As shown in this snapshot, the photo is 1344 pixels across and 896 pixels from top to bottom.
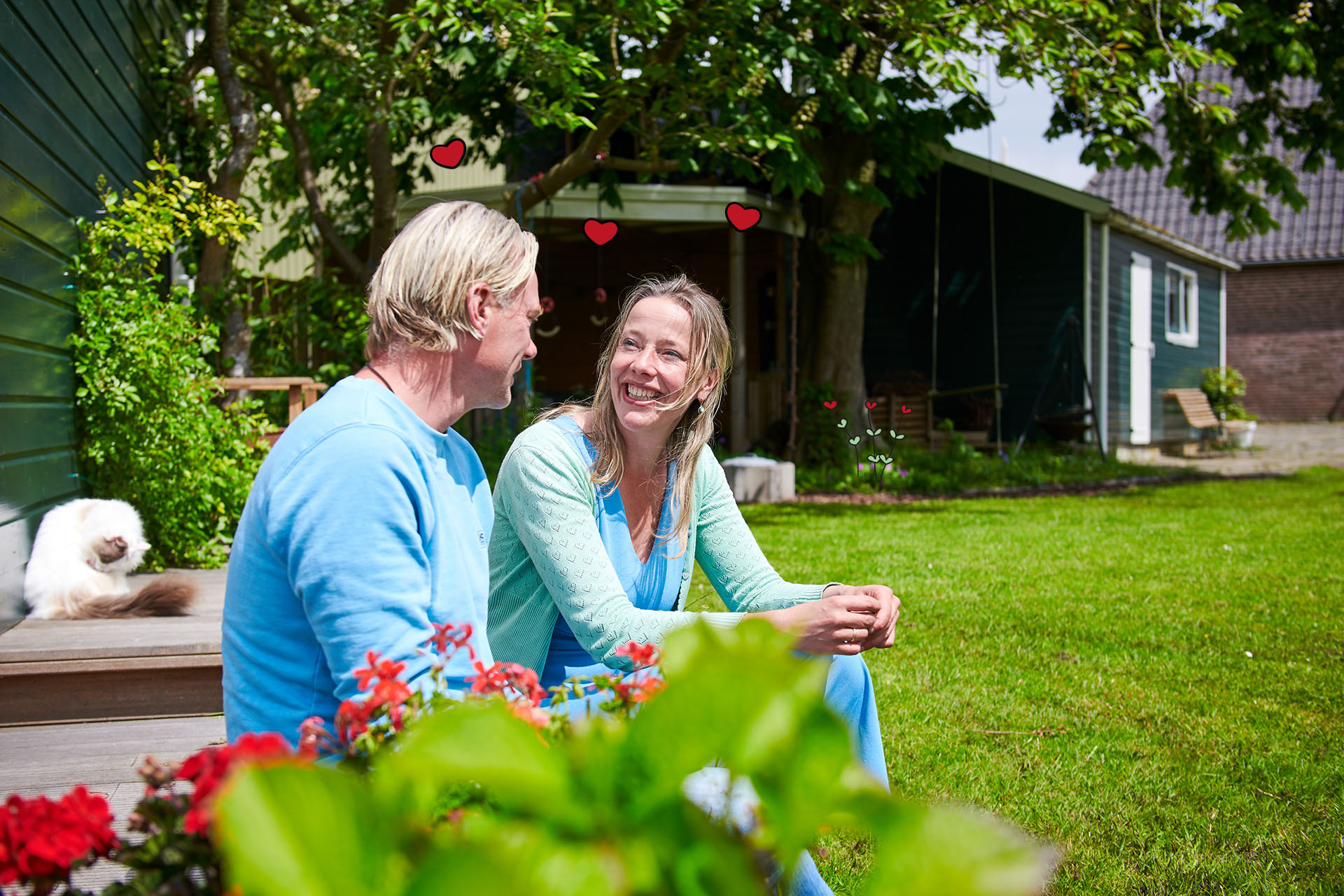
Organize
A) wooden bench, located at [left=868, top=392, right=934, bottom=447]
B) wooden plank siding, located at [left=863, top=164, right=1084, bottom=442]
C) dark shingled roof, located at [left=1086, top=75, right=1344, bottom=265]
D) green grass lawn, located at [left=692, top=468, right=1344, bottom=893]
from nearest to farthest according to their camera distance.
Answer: green grass lawn, located at [left=692, top=468, right=1344, bottom=893] < wooden bench, located at [left=868, top=392, right=934, bottom=447] < wooden plank siding, located at [left=863, top=164, right=1084, bottom=442] < dark shingled roof, located at [left=1086, top=75, right=1344, bottom=265]

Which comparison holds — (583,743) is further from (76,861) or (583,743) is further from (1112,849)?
(1112,849)

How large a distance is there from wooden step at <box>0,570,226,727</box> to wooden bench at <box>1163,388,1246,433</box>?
17417mm

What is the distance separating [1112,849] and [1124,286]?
14693 millimetres

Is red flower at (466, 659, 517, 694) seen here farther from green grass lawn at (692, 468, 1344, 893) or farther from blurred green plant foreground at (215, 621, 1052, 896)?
green grass lawn at (692, 468, 1344, 893)

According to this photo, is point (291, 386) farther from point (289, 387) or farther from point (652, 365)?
point (652, 365)

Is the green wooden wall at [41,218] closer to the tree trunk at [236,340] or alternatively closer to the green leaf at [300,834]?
the tree trunk at [236,340]

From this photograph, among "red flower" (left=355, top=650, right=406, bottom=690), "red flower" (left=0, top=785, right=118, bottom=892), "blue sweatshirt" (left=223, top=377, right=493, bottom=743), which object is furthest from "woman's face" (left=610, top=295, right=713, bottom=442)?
"red flower" (left=0, top=785, right=118, bottom=892)

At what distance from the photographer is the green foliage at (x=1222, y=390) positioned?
62.0 ft

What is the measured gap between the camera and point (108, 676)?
10.3 ft

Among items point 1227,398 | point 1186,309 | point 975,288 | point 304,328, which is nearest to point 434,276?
point 304,328

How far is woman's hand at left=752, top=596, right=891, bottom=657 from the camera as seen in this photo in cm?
188

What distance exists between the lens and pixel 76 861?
2.02 ft

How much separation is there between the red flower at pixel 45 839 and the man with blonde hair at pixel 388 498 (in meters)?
0.53

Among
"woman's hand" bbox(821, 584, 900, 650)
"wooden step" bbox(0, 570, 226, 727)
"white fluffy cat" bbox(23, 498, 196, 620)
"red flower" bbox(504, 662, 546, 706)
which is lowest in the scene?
"wooden step" bbox(0, 570, 226, 727)
